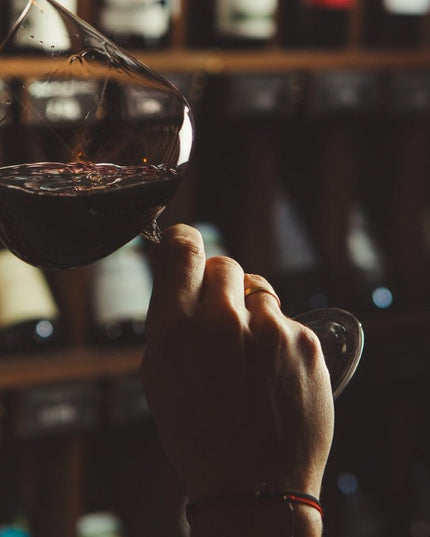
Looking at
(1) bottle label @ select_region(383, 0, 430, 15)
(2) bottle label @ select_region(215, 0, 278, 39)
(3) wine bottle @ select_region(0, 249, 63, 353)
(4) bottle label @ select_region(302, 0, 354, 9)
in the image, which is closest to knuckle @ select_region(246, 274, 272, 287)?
(3) wine bottle @ select_region(0, 249, 63, 353)

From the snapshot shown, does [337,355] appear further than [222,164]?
No

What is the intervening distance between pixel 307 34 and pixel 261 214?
1.08ft

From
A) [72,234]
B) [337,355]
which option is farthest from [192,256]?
[337,355]

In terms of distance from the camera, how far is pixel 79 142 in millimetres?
773

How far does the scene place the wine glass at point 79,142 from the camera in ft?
2.32

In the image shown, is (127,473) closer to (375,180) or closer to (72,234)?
(375,180)

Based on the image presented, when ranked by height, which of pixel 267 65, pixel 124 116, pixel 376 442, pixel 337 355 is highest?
pixel 124 116

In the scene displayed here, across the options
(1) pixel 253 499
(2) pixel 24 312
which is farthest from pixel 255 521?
(2) pixel 24 312

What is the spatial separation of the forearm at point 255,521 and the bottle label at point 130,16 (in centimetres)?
100

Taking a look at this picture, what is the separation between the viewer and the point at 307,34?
5.52 feet

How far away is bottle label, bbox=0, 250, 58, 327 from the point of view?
1.46 m

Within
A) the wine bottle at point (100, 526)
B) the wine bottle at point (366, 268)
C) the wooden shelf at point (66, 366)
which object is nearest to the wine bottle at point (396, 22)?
the wine bottle at point (366, 268)

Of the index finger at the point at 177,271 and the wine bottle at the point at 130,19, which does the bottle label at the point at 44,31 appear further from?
the wine bottle at the point at 130,19

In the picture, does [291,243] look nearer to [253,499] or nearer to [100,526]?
[100,526]
